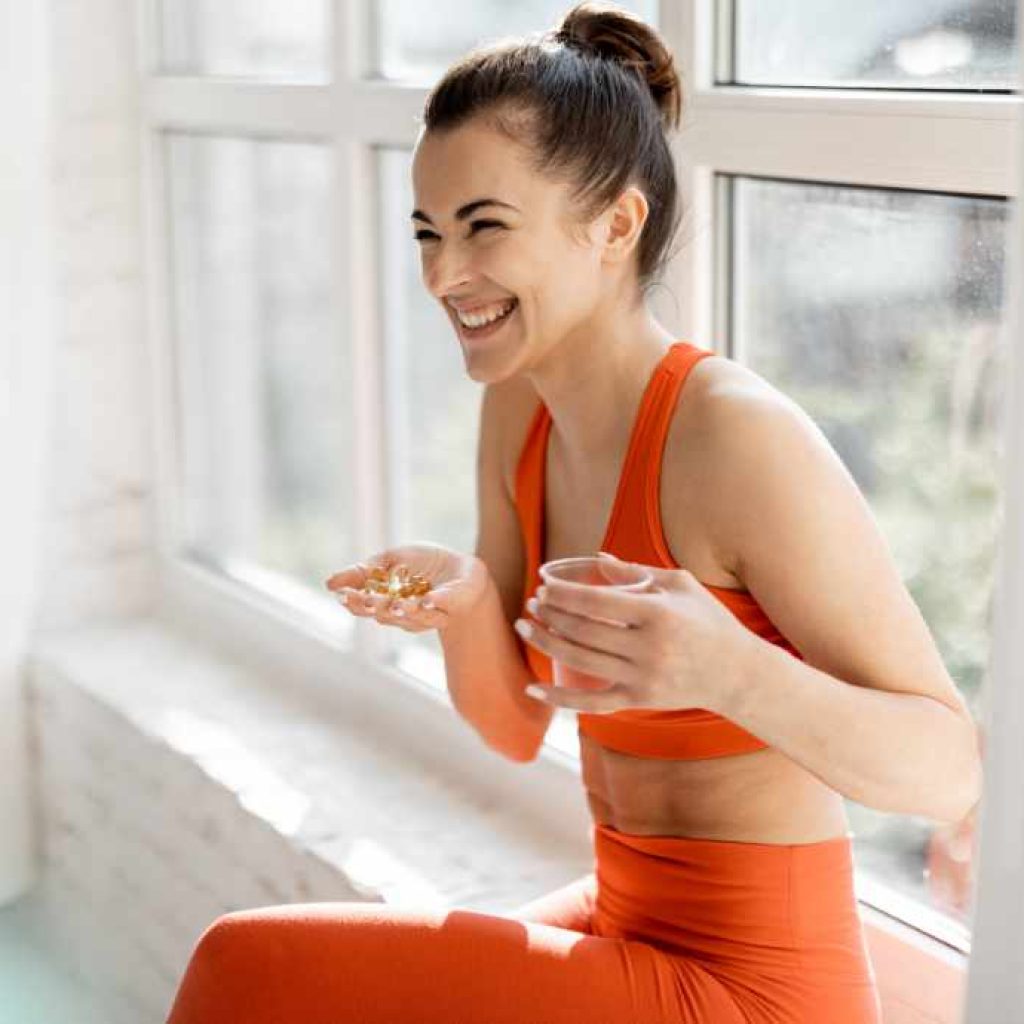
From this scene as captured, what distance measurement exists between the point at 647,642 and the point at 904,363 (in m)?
0.56

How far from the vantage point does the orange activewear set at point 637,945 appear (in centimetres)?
139

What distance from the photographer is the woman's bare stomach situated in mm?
1479

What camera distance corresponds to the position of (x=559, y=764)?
2156 millimetres

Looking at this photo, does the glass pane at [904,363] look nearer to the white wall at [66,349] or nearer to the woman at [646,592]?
the woman at [646,592]

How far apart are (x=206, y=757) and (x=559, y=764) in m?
0.58

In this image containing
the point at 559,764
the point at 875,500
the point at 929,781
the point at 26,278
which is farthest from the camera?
the point at 26,278

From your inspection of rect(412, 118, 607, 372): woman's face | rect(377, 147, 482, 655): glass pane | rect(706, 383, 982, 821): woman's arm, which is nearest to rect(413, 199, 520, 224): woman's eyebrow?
rect(412, 118, 607, 372): woman's face

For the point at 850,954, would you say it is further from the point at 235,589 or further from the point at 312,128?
the point at 235,589

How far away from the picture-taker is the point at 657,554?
1.45 m

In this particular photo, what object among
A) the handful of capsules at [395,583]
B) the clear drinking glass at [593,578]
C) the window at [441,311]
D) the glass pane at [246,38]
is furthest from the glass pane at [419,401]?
the clear drinking glass at [593,578]

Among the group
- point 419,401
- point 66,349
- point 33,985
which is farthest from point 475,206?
point 33,985

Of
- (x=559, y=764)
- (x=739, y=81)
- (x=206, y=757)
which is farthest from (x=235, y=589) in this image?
(x=739, y=81)

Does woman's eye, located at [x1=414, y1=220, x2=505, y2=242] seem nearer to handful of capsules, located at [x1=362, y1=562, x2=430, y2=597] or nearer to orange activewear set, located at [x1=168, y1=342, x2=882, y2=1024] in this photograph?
orange activewear set, located at [x1=168, y1=342, x2=882, y2=1024]

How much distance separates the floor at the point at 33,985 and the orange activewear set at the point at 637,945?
1.34m
